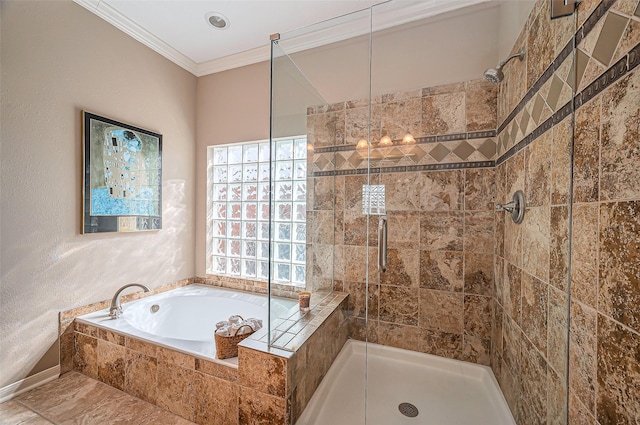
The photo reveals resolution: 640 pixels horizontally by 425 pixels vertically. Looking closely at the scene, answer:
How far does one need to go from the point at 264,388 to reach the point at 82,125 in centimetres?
223

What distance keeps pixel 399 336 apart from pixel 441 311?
Result: 331 millimetres

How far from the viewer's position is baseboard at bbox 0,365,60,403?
5.02 ft

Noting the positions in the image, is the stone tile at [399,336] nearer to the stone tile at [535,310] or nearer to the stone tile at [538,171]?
the stone tile at [535,310]

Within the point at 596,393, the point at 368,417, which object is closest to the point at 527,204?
the point at 596,393

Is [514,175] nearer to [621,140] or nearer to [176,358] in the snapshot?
[621,140]

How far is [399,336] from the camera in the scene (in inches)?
66.7

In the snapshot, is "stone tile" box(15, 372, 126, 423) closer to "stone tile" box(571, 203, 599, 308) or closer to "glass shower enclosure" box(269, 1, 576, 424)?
"glass shower enclosure" box(269, 1, 576, 424)

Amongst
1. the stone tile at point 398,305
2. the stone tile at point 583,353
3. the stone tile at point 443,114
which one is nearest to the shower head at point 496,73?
the stone tile at point 443,114

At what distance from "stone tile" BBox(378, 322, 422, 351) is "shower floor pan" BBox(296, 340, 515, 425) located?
4 cm

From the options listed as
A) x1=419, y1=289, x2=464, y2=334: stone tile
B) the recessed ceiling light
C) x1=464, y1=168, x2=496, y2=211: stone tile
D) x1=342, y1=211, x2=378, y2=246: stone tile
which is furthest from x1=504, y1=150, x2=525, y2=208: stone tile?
the recessed ceiling light

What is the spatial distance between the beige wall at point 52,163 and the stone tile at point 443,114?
2.44 meters

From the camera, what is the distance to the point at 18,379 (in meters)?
1.58

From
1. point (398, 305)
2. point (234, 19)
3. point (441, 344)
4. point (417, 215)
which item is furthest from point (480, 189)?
point (234, 19)

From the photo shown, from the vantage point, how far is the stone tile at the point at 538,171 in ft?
3.18
